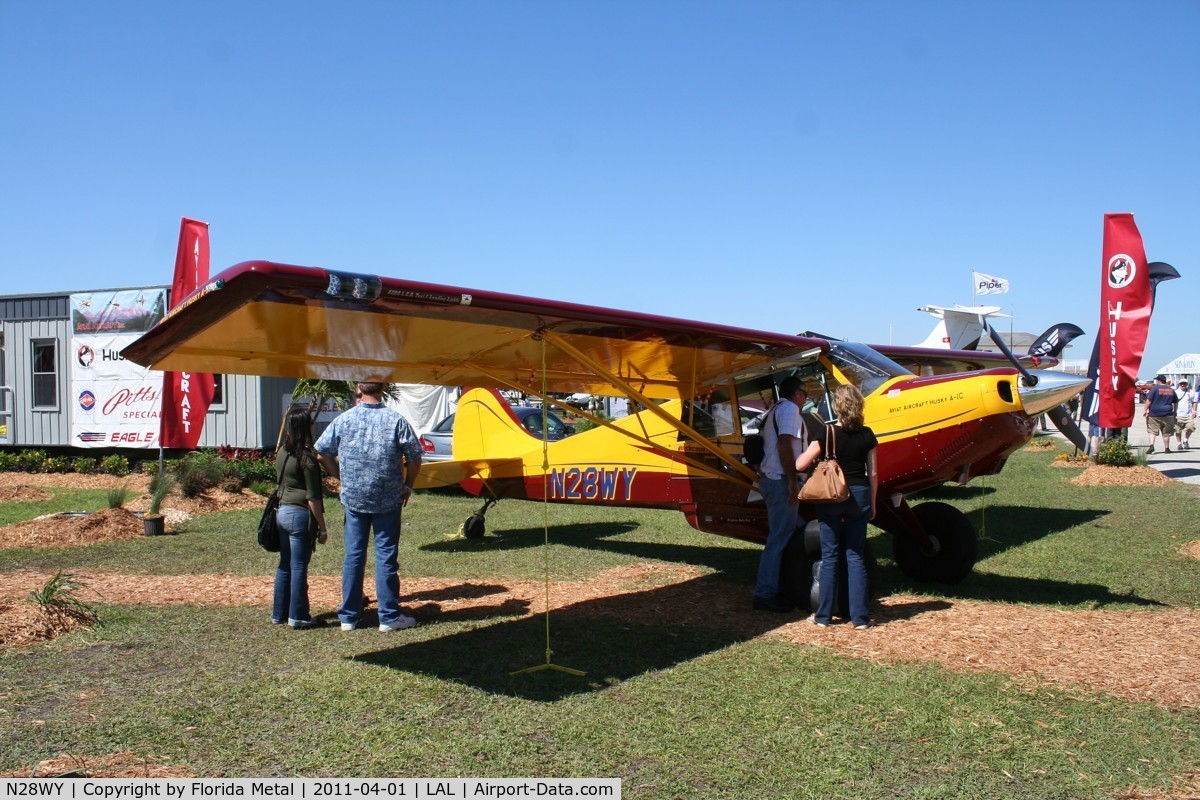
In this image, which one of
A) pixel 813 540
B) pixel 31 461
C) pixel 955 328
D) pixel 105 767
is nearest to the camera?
pixel 105 767

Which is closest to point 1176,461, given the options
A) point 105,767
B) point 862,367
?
point 862,367

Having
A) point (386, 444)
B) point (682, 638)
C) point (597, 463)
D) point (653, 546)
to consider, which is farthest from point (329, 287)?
point (653, 546)

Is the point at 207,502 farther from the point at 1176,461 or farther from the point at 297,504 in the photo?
the point at 1176,461

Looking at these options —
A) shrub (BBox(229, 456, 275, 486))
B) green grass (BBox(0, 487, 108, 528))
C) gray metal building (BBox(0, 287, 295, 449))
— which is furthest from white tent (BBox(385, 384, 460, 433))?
green grass (BBox(0, 487, 108, 528))

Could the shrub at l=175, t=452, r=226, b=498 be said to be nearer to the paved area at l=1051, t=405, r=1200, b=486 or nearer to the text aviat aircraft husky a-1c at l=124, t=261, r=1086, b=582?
the text aviat aircraft husky a-1c at l=124, t=261, r=1086, b=582

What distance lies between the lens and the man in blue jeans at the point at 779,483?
22.4 ft

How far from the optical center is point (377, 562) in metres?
6.20

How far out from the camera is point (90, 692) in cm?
489

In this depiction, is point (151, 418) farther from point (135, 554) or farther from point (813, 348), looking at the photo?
point (813, 348)

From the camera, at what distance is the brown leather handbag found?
6074 mm

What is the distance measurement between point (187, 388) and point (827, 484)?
10.3 metres

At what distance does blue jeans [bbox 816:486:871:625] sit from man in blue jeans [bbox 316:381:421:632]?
3.10 metres

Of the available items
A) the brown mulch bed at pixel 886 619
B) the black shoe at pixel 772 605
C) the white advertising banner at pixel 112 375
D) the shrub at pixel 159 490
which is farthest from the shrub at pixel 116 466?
the black shoe at pixel 772 605

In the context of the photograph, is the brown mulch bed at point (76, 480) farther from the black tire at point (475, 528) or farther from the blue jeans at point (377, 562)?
the blue jeans at point (377, 562)
